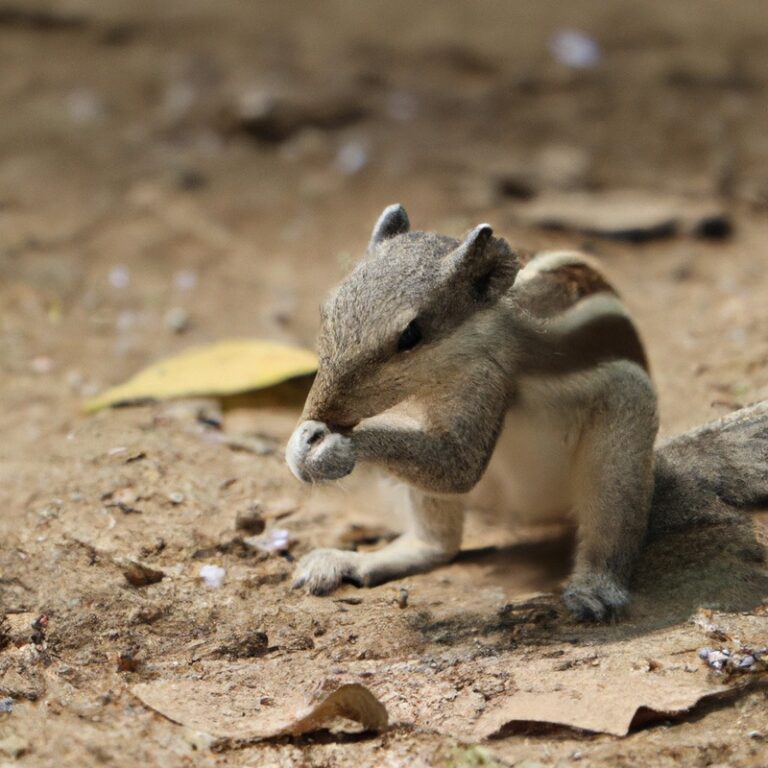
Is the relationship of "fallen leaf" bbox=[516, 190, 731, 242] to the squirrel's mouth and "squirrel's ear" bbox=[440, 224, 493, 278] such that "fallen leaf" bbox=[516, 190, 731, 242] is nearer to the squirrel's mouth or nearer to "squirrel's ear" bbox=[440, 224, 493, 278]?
"squirrel's ear" bbox=[440, 224, 493, 278]

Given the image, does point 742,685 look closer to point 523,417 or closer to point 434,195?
point 523,417

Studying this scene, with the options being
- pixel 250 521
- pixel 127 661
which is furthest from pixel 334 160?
pixel 127 661

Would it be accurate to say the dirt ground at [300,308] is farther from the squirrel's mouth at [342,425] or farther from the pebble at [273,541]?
the squirrel's mouth at [342,425]

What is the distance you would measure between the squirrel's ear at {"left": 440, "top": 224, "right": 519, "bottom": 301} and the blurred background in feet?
5.89

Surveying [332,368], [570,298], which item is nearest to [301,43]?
[570,298]

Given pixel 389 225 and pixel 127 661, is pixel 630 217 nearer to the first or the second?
pixel 389 225

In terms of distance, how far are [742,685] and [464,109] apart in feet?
22.3

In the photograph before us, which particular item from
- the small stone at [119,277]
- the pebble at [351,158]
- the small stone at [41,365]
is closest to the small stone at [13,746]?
the small stone at [41,365]

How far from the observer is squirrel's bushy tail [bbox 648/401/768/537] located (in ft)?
15.5

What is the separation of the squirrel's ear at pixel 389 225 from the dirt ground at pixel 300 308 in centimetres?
20

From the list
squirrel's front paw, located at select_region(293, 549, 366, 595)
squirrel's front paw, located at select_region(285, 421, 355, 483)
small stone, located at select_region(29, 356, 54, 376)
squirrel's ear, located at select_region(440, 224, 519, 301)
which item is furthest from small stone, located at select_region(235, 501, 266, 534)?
small stone, located at select_region(29, 356, 54, 376)

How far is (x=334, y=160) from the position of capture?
29.6 feet

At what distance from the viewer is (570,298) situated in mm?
4844

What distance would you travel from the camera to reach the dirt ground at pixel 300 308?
383 centimetres
